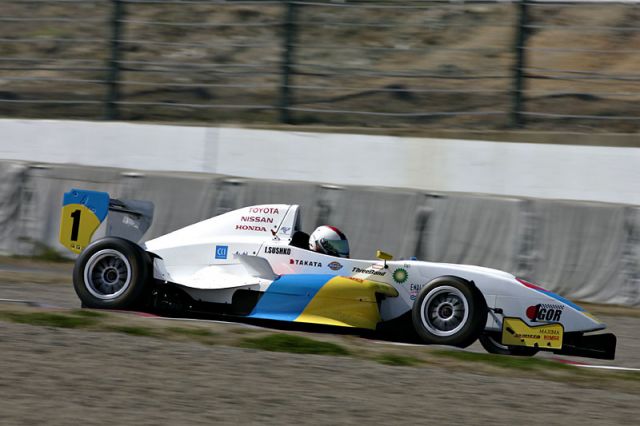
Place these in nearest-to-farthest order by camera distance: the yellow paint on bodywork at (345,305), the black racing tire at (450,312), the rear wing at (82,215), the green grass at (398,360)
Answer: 1. the green grass at (398,360)
2. the black racing tire at (450,312)
3. the yellow paint on bodywork at (345,305)
4. the rear wing at (82,215)

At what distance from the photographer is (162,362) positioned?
248 inches

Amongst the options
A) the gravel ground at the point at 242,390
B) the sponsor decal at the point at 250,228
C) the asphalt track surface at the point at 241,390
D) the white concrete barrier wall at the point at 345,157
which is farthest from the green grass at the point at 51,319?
the white concrete barrier wall at the point at 345,157

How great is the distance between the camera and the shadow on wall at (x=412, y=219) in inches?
460

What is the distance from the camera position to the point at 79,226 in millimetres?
8859

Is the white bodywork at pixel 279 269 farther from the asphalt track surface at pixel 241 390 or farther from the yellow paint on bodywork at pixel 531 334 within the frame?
the asphalt track surface at pixel 241 390

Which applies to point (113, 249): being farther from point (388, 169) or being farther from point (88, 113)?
point (88, 113)

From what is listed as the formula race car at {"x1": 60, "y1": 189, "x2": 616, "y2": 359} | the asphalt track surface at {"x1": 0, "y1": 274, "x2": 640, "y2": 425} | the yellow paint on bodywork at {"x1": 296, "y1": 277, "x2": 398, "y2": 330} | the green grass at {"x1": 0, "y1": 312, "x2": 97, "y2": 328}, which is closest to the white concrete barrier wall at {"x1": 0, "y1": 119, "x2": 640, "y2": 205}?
the formula race car at {"x1": 60, "y1": 189, "x2": 616, "y2": 359}

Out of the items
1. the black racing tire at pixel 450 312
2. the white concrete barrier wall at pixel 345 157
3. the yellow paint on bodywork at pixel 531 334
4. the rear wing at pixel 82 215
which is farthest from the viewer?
the white concrete barrier wall at pixel 345 157

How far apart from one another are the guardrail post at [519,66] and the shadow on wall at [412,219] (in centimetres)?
275

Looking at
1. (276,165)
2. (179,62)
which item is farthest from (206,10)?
(276,165)

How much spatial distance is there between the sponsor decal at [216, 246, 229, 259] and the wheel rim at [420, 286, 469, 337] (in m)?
1.84

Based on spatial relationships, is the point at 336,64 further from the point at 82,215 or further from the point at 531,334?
the point at 531,334

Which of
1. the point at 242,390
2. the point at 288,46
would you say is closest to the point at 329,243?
the point at 242,390

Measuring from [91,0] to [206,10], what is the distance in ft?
7.37
